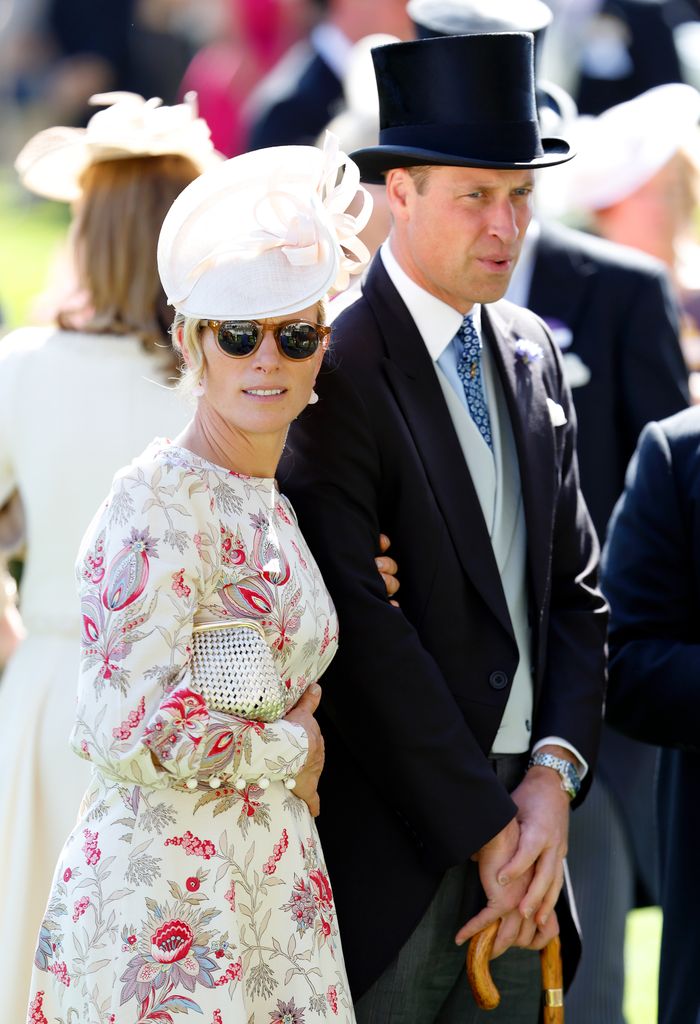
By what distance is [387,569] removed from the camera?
288 cm

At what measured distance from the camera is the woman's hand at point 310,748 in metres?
2.71

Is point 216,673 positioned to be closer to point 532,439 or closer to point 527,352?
point 532,439

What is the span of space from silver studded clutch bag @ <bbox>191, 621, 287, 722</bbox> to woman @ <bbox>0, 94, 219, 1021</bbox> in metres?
1.19

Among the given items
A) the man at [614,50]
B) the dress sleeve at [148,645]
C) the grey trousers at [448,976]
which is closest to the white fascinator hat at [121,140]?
the dress sleeve at [148,645]

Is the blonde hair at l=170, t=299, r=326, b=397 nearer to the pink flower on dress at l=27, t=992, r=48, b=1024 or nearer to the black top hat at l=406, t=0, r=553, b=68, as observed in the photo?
the pink flower on dress at l=27, t=992, r=48, b=1024

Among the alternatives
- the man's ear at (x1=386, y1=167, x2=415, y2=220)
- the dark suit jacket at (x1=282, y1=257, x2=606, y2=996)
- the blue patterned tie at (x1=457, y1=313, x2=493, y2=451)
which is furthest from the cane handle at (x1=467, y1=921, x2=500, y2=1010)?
the man's ear at (x1=386, y1=167, x2=415, y2=220)

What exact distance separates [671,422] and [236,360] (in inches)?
45.7

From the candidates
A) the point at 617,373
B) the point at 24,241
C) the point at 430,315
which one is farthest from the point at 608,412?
the point at 24,241

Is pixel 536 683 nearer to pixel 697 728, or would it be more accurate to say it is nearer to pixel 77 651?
pixel 697 728

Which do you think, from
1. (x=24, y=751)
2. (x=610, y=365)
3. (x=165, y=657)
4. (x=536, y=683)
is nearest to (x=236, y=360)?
(x=165, y=657)

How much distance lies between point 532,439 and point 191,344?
729 millimetres

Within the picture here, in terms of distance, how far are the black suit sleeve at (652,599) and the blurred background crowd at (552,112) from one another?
1.06 metres

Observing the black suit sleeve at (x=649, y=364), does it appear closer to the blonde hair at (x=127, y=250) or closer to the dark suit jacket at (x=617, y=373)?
the dark suit jacket at (x=617, y=373)

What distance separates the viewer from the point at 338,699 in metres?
2.90
